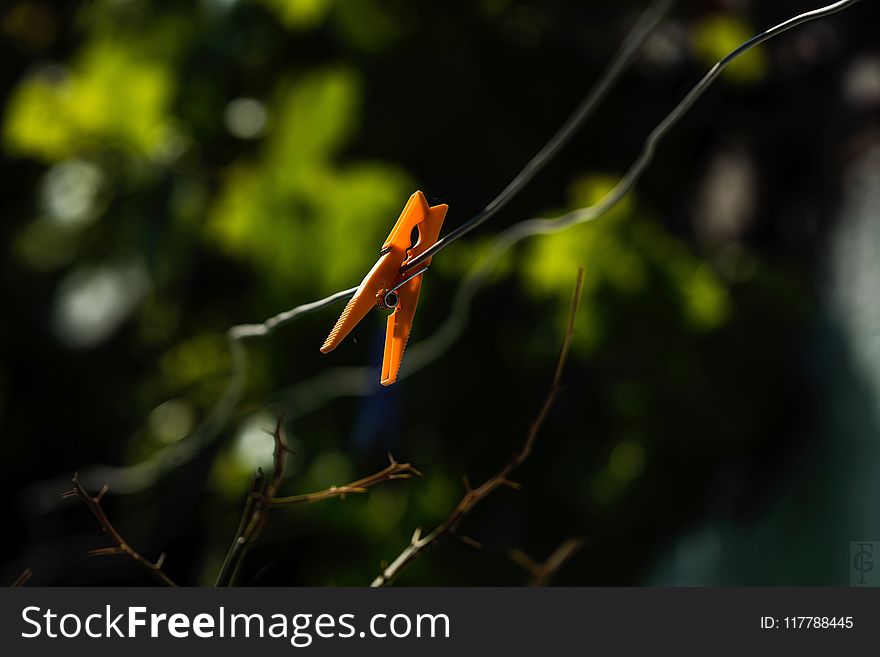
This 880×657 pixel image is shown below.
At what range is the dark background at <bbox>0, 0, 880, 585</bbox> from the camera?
4.07ft

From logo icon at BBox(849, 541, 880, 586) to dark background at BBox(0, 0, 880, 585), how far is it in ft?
0.71

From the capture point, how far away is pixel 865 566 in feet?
2.82

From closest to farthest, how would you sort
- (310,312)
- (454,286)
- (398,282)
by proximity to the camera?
(398,282) → (310,312) → (454,286)

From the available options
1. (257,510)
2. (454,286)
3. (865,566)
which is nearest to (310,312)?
(257,510)

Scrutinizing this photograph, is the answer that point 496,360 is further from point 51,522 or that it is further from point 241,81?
point 51,522

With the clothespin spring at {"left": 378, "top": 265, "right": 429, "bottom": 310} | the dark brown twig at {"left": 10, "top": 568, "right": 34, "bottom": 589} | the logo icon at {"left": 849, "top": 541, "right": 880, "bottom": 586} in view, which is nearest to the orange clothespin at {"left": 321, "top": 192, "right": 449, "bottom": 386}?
the clothespin spring at {"left": 378, "top": 265, "right": 429, "bottom": 310}

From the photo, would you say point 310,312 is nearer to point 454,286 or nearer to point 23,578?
point 23,578

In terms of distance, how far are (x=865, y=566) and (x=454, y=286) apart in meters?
0.63

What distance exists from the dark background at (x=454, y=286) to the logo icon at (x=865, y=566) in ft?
0.71

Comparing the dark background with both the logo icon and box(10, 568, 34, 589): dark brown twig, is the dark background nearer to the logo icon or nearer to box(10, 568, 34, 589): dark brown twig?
the logo icon

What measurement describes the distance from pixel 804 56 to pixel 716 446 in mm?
667

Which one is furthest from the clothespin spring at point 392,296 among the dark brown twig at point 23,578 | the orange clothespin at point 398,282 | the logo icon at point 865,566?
the logo icon at point 865,566

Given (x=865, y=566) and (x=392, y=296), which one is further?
(x=865, y=566)

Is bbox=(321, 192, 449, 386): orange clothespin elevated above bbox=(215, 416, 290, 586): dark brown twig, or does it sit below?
above
